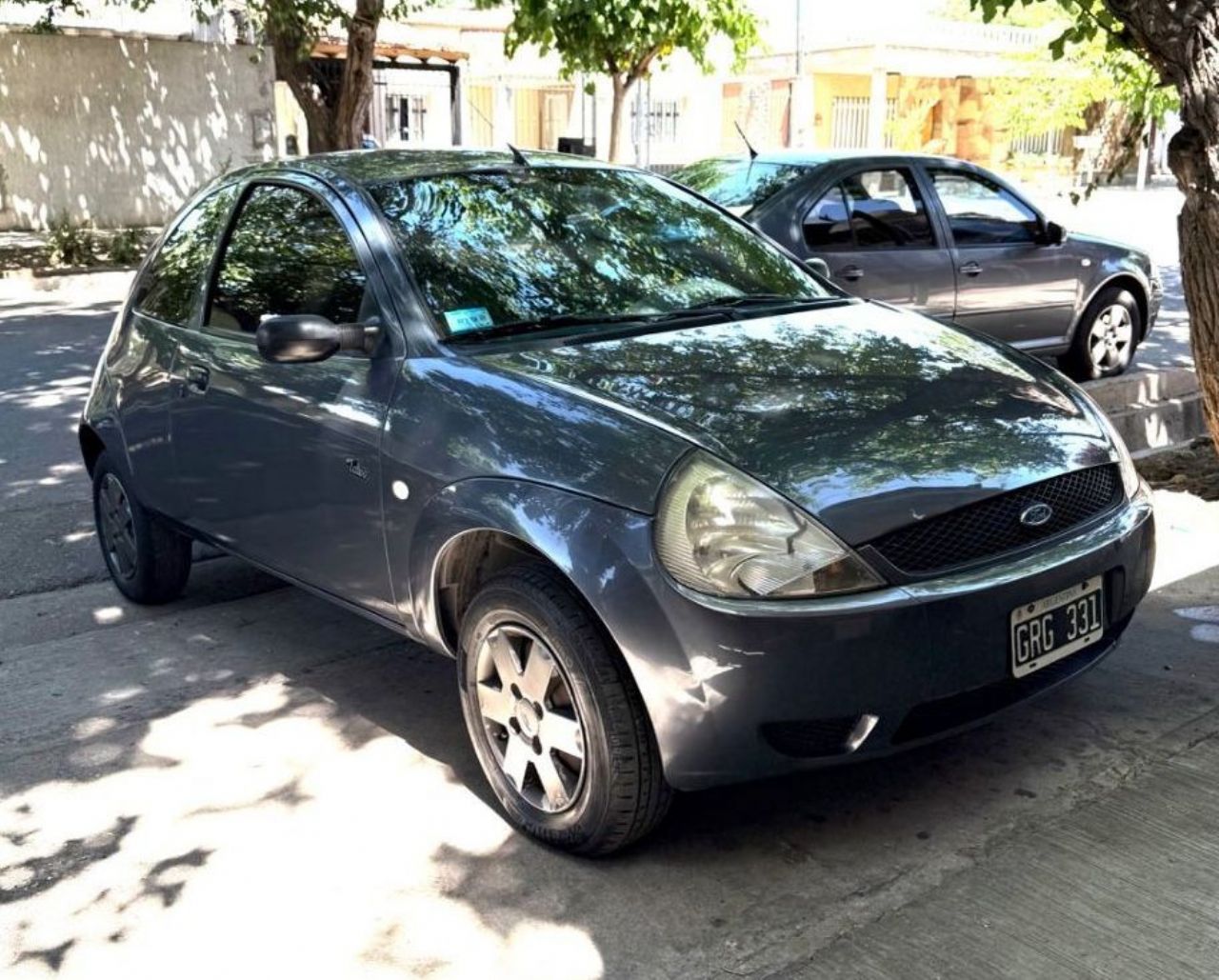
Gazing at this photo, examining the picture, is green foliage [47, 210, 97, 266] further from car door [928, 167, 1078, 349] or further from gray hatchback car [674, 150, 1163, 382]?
car door [928, 167, 1078, 349]

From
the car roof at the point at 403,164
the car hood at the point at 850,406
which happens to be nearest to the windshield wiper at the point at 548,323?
the car hood at the point at 850,406

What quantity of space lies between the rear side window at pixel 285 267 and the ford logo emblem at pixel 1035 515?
1927mm

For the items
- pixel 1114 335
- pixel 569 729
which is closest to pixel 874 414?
pixel 569 729

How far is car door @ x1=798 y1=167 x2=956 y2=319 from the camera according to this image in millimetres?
8039

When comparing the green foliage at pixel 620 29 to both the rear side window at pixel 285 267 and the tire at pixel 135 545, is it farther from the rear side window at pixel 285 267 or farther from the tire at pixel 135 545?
the rear side window at pixel 285 267

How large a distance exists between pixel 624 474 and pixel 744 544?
1.05ft

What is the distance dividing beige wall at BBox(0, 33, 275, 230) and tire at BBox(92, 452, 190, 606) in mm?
15303

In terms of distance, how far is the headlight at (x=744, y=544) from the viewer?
3031 mm

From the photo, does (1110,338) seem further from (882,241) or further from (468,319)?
(468,319)

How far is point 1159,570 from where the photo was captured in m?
5.41

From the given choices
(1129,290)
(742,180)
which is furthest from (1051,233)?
(742,180)

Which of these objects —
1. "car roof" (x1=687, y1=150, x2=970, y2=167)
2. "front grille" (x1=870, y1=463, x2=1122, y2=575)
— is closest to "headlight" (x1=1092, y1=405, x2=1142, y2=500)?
"front grille" (x1=870, y1=463, x2=1122, y2=575)

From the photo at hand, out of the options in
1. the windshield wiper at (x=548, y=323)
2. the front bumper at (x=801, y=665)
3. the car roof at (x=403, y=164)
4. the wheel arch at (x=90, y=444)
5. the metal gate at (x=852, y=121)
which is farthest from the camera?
the metal gate at (x=852, y=121)

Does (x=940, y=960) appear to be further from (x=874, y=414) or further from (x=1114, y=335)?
(x=1114, y=335)
